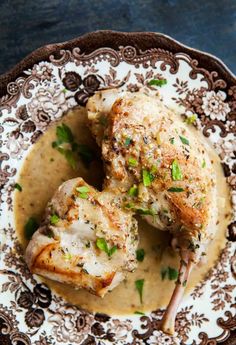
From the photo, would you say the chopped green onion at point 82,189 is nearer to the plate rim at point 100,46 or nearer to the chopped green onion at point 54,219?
the chopped green onion at point 54,219

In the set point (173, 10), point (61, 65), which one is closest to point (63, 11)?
point (61, 65)

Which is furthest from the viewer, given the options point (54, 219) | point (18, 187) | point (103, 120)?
point (18, 187)

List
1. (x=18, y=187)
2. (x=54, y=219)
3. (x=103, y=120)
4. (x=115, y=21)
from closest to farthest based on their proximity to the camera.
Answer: (x=54, y=219) → (x=103, y=120) → (x=18, y=187) → (x=115, y=21)

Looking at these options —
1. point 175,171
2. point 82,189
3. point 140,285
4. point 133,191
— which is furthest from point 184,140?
point 140,285

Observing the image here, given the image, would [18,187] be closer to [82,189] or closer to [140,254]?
[82,189]

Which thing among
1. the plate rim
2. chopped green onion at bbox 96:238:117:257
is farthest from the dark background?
chopped green onion at bbox 96:238:117:257

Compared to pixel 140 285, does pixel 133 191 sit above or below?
above

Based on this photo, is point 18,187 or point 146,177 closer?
point 146,177
